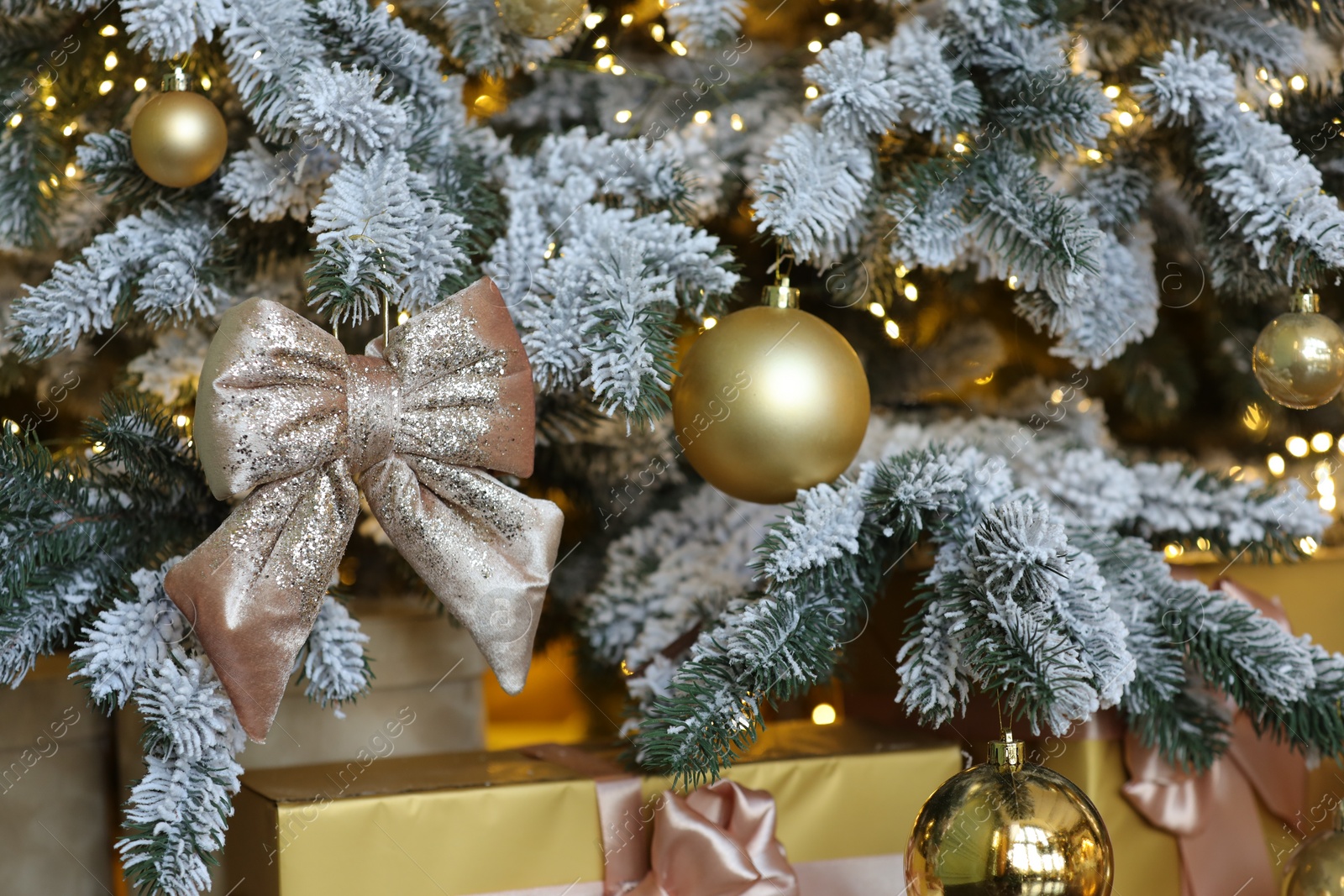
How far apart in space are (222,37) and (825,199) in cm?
32

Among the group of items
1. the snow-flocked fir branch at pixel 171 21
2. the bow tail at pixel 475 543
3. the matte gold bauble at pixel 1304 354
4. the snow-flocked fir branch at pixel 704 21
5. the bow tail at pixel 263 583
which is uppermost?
the snow-flocked fir branch at pixel 171 21

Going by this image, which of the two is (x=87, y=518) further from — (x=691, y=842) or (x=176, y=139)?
(x=691, y=842)

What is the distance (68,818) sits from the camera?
73 centimetres

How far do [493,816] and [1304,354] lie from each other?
→ 53 centimetres

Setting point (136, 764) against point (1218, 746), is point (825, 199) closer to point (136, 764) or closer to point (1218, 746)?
point (1218, 746)

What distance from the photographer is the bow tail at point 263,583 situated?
0.51 metres

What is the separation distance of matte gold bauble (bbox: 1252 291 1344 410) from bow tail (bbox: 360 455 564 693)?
0.43 m

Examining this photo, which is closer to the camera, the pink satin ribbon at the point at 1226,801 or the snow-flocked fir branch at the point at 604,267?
the snow-flocked fir branch at the point at 604,267

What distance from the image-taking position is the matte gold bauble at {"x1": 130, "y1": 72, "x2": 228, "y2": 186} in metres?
0.58

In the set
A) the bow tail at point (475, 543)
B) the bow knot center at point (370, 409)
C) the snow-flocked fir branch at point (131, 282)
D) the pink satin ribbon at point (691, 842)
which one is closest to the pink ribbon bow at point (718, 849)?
the pink satin ribbon at point (691, 842)

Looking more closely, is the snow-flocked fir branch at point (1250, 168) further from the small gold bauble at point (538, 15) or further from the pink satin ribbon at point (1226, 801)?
the small gold bauble at point (538, 15)

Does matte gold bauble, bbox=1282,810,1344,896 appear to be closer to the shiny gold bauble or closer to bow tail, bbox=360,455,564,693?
bow tail, bbox=360,455,564,693

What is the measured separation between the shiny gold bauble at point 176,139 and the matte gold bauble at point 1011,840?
1.63 feet

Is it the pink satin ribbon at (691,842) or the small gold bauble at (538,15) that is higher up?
the small gold bauble at (538,15)
